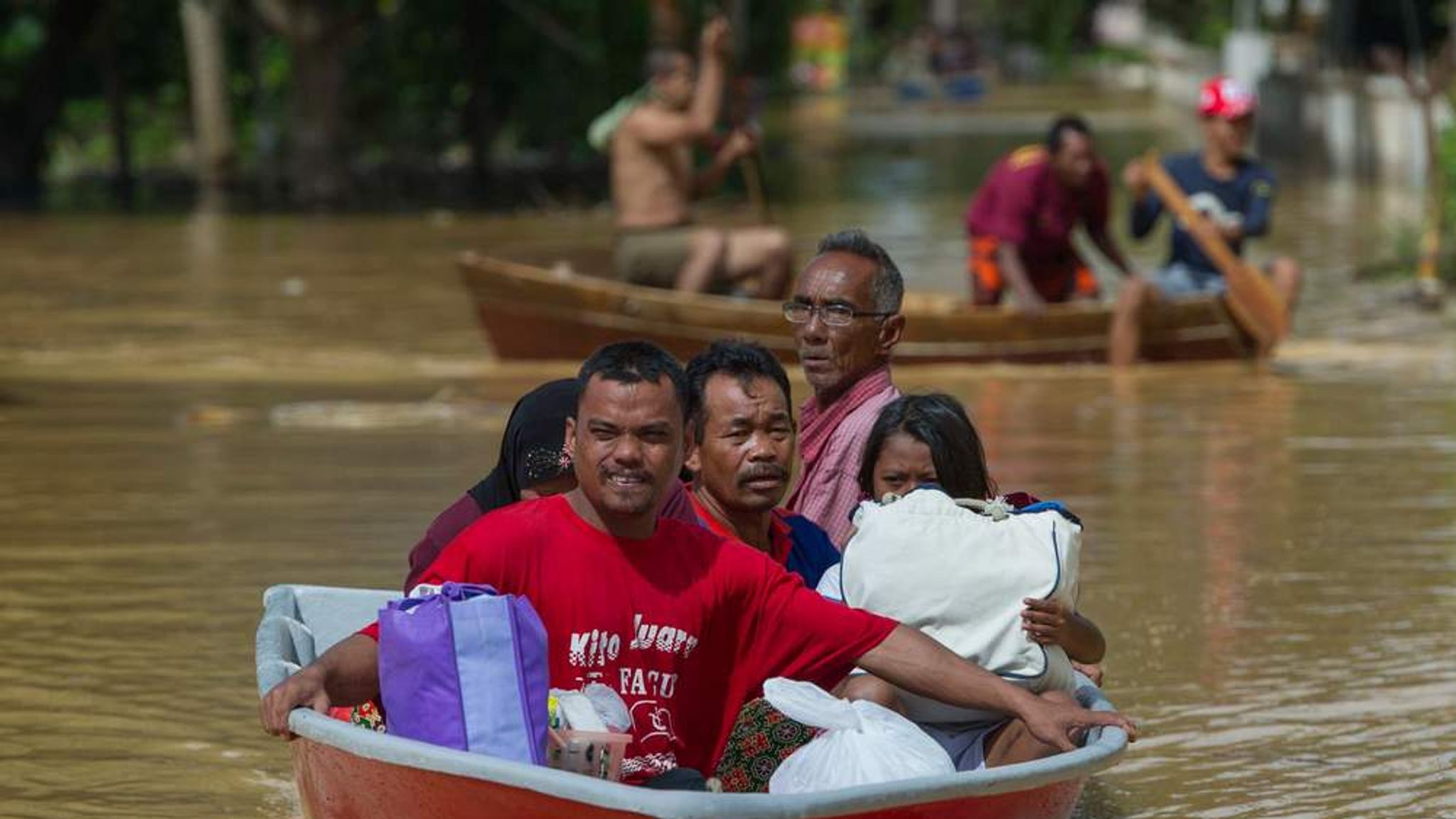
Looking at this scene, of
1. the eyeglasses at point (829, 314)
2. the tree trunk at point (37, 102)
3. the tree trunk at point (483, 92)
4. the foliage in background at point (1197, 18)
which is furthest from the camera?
the foliage in background at point (1197, 18)

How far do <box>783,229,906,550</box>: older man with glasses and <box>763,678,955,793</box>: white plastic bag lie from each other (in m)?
1.12

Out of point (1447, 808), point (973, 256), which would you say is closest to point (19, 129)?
point (973, 256)

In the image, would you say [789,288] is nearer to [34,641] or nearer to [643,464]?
[34,641]

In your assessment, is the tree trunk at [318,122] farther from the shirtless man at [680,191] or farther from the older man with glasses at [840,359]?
the older man with glasses at [840,359]

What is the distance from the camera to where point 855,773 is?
15.9 feet

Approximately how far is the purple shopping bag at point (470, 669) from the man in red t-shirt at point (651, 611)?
0.13 m

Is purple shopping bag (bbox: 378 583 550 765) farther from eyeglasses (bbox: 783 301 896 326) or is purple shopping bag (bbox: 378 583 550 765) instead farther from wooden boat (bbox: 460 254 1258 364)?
wooden boat (bbox: 460 254 1258 364)

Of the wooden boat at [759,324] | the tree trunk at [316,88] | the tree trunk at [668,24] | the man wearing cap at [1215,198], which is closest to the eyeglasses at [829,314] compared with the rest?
the wooden boat at [759,324]

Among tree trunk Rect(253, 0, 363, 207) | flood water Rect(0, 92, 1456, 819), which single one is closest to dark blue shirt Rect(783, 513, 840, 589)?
flood water Rect(0, 92, 1456, 819)

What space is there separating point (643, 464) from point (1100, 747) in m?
0.98

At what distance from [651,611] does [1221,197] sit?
9204 millimetres

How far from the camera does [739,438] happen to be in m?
5.54

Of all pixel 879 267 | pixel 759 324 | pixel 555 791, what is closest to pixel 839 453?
pixel 879 267

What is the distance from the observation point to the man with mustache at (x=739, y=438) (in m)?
5.53
